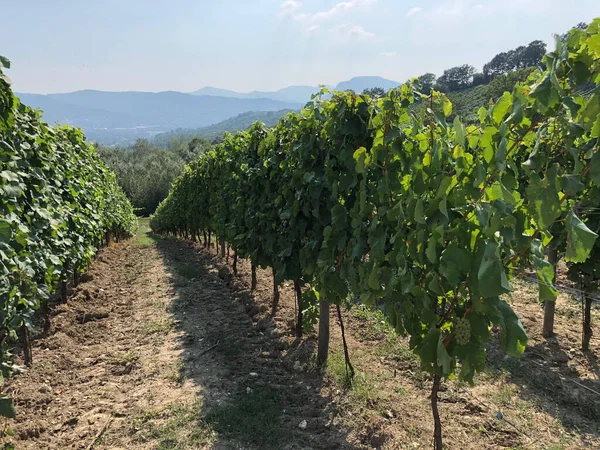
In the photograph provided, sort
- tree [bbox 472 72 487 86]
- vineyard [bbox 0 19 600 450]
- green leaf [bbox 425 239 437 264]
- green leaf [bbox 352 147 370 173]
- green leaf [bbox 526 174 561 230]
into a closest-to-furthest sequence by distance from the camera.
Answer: green leaf [bbox 526 174 561 230]
vineyard [bbox 0 19 600 450]
green leaf [bbox 425 239 437 264]
green leaf [bbox 352 147 370 173]
tree [bbox 472 72 487 86]

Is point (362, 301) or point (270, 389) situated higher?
point (362, 301)

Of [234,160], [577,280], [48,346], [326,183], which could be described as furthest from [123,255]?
[577,280]

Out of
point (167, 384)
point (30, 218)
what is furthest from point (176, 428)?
point (30, 218)

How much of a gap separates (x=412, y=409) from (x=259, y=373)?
1.86m

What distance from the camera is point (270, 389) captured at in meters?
4.46

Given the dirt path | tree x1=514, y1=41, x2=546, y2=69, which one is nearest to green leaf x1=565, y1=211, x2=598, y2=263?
the dirt path

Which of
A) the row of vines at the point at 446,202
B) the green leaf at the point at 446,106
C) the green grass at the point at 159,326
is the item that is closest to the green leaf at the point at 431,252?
the row of vines at the point at 446,202

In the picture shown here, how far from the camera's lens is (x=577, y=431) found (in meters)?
3.86

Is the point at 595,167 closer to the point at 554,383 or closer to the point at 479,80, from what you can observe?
the point at 554,383

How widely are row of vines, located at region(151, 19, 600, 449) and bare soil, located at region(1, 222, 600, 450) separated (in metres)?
0.82

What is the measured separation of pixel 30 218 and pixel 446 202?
16.8ft

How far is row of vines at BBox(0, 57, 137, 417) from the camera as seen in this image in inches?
135

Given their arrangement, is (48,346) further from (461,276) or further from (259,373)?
(461,276)

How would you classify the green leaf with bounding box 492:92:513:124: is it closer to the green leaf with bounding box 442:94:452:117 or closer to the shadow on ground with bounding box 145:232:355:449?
the green leaf with bounding box 442:94:452:117
